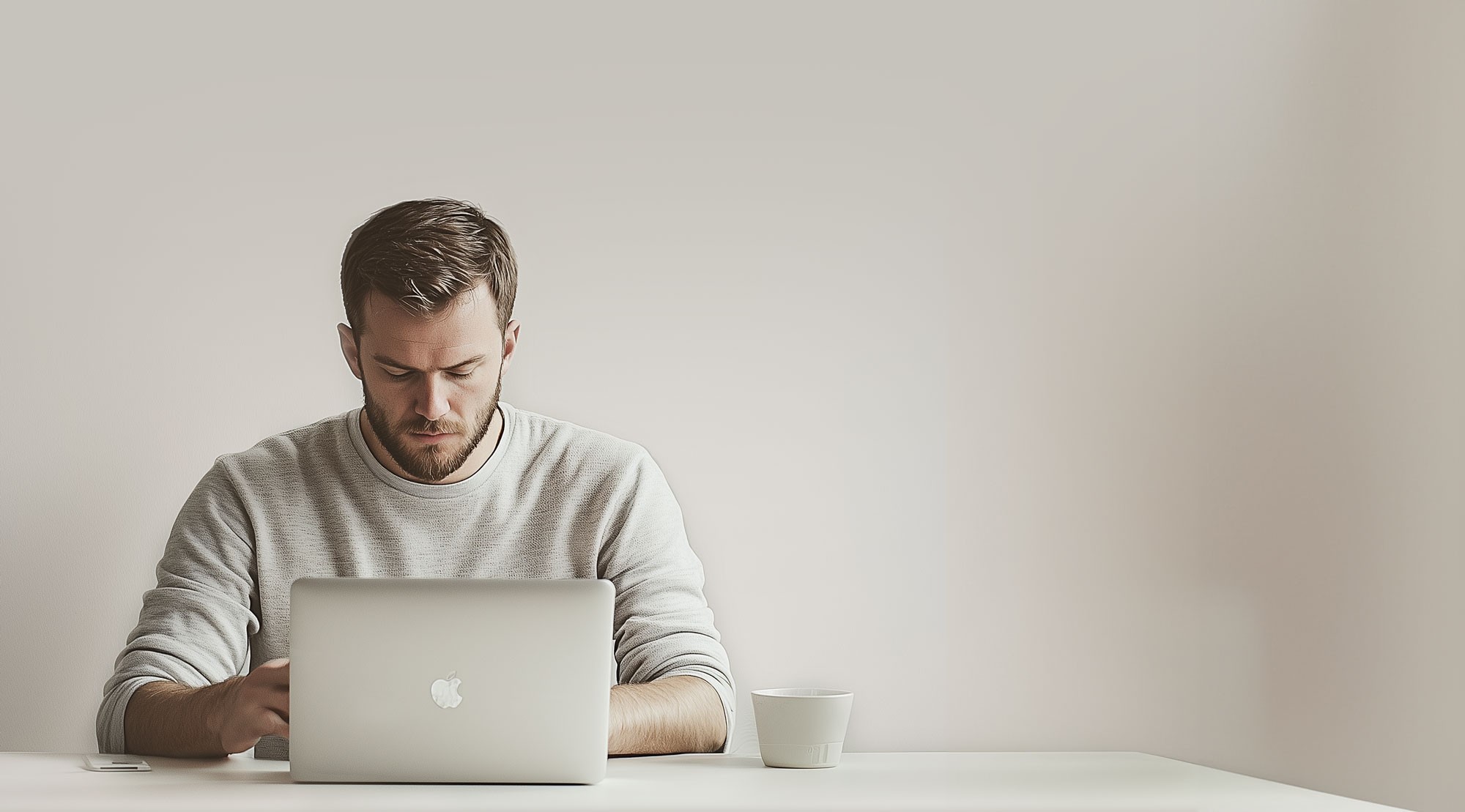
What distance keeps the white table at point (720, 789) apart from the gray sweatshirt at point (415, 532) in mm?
478

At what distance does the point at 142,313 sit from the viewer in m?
2.08

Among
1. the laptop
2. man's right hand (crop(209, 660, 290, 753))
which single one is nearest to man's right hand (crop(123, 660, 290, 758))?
man's right hand (crop(209, 660, 290, 753))

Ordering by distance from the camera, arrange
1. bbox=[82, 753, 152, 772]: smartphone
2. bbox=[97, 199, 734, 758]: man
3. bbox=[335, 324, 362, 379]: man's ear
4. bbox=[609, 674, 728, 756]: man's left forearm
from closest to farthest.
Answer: bbox=[82, 753, 152, 772]: smartphone → bbox=[609, 674, 728, 756]: man's left forearm → bbox=[97, 199, 734, 758]: man → bbox=[335, 324, 362, 379]: man's ear

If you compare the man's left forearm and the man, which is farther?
the man

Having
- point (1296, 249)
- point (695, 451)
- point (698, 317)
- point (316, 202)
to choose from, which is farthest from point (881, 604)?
point (316, 202)

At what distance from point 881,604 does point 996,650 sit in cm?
23

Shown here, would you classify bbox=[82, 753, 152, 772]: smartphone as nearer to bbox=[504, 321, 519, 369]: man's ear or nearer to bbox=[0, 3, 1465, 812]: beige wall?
bbox=[504, 321, 519, 369]: man's ear

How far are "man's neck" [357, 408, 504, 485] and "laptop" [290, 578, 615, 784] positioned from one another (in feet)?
2.54

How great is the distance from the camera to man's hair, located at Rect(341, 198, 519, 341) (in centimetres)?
171

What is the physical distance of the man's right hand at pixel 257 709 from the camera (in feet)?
4.08

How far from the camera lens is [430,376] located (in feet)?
5.73

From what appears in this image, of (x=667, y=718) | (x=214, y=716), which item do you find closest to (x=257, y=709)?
(x=214, y=716)

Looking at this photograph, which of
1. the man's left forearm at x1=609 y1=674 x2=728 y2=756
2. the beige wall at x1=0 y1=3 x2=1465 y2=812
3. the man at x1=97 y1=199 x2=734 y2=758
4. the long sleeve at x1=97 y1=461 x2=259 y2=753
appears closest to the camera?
the man's left forearm at x1=609 y1=674 x2=728 y2=756

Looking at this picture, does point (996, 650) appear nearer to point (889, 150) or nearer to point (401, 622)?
point (889, 150)
